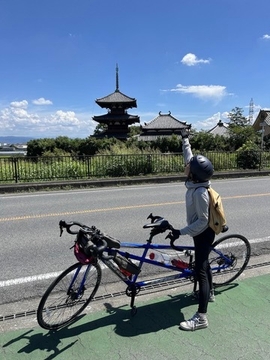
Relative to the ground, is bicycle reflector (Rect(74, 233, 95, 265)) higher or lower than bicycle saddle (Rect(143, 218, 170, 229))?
lower

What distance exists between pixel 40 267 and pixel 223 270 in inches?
96.7

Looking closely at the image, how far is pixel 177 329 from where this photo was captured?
267cm

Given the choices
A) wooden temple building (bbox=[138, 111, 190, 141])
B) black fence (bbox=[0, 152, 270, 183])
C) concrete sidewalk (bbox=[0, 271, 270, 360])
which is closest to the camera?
concrete sidewalk (bbox=[0, 271, 270, 360])

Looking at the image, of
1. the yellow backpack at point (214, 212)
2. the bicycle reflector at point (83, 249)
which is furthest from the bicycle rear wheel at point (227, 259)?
the bicycle reflector at point (83, 249)

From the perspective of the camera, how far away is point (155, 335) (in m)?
2.58

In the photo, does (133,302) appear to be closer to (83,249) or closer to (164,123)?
(83,249)

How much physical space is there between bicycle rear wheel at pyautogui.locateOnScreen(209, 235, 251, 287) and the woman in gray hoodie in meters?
0.66

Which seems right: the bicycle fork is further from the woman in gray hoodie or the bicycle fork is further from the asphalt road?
the woman in gray hoodie

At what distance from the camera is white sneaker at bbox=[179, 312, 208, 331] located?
2.64 meters

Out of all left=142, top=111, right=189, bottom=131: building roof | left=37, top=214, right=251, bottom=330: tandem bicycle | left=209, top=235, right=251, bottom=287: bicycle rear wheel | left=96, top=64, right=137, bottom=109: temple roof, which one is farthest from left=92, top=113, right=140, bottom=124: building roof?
left=37, top=214, right=251, bottom=330: tandem bicycle

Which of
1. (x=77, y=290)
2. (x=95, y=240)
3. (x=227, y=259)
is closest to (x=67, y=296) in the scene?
(x=77, y=290)

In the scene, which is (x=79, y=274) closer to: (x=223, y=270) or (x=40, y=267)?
(x=40, y=267)

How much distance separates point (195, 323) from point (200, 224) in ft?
3.02

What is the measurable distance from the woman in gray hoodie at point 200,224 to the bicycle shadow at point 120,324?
0.25 meters
